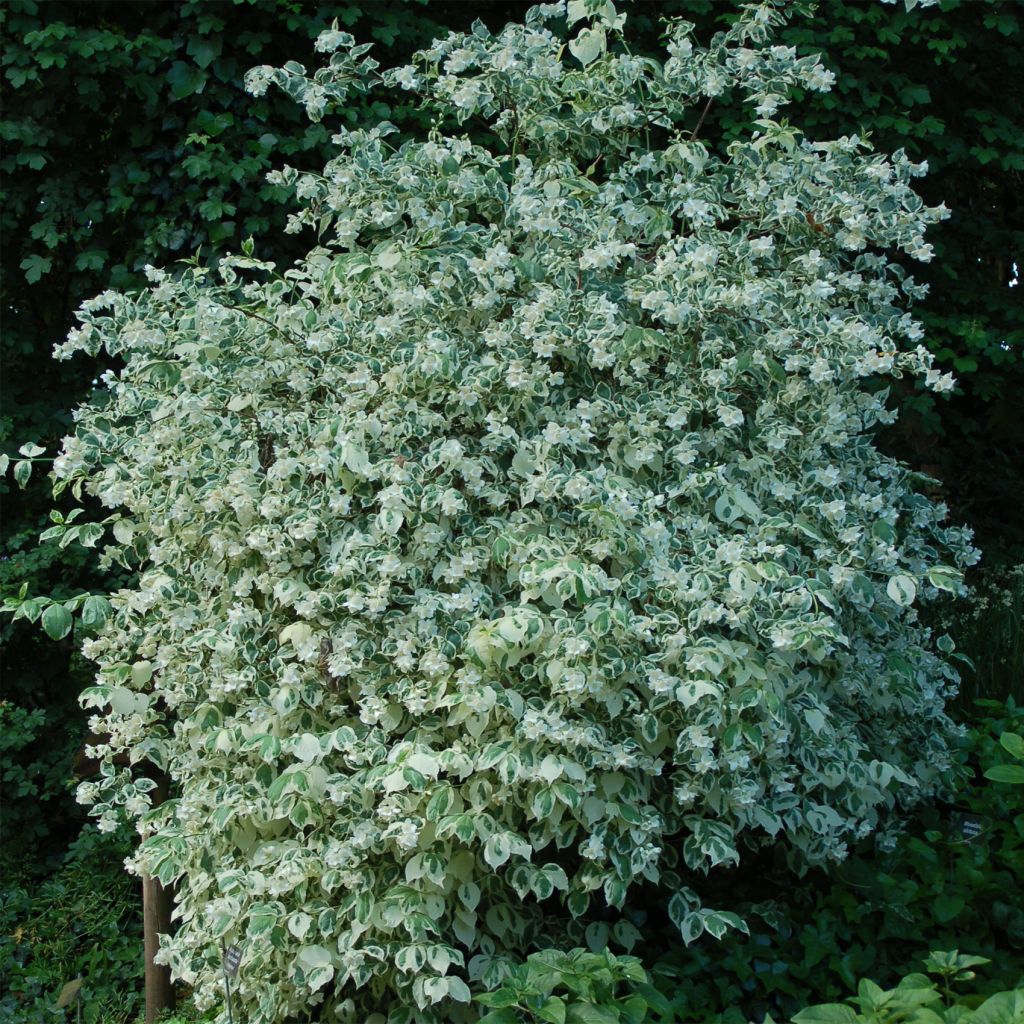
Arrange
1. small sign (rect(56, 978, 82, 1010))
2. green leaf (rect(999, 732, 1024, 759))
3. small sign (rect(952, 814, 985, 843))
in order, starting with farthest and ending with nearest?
small sign (rect(56, 978, 82, 1010)) < small sign (rect(952, 814, 985, 843)) < green leaf (rect(999, 732, 1024, 759))

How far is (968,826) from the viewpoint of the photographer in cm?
286

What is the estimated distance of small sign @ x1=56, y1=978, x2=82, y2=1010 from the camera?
10.6ft

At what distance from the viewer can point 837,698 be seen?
9.62 ft

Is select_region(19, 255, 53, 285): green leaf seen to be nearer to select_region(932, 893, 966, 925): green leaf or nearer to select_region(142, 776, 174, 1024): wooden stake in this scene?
select_region(142, 776, 174, 1024): wooden stake

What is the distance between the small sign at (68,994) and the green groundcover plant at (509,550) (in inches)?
28.0

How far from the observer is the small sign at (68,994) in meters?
3.24

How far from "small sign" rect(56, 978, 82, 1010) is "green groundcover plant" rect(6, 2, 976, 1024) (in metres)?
0.71

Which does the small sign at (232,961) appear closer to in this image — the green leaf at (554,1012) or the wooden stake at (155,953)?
the wooden stake at (155,953)

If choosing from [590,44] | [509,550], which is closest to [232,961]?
[509,550]

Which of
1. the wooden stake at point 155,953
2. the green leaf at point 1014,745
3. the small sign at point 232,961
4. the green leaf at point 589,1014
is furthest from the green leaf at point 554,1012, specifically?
the wooden stake at point 155,953

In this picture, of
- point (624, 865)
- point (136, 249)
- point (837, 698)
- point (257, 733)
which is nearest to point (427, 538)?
point (257, 733)

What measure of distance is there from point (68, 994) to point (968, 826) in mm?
2382

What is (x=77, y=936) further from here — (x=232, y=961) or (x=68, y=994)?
(x=232, y=961)

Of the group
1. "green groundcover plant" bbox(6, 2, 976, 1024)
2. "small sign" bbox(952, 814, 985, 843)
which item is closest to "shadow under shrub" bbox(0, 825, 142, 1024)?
"green groundcover plant" bbox(6, 2, 976, 1024)
